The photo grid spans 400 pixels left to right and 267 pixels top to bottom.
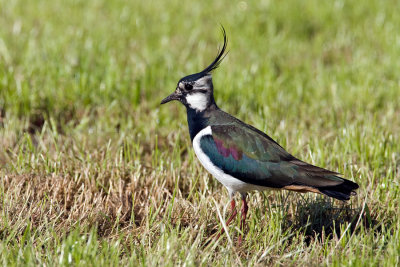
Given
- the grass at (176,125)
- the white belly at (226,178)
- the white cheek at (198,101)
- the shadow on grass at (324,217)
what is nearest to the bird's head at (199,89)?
the white cheek at (198,101)

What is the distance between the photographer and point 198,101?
4.19 metres

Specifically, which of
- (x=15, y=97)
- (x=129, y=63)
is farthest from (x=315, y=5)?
(x=15, y=97)

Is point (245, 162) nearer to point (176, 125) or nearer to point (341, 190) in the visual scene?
point (341, 190)

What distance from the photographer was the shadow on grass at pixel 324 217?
4156 mm

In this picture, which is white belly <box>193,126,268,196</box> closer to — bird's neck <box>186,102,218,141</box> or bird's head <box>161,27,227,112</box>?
bird's neck <box>186,102,218,141</box>

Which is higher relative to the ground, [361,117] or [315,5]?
[315,5]

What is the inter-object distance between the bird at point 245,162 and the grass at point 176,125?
24cm

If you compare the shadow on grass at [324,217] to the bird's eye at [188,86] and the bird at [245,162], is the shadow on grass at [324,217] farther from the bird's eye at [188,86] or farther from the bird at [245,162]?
the bird's eye at [188,86]

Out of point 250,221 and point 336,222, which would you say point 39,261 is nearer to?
point 250,221

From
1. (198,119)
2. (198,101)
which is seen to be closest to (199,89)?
(198,101)

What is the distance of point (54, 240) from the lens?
3.73 meters

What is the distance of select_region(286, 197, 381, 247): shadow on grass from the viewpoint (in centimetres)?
416

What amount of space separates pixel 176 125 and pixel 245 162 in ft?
6.10

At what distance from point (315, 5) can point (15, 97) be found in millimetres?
4964
